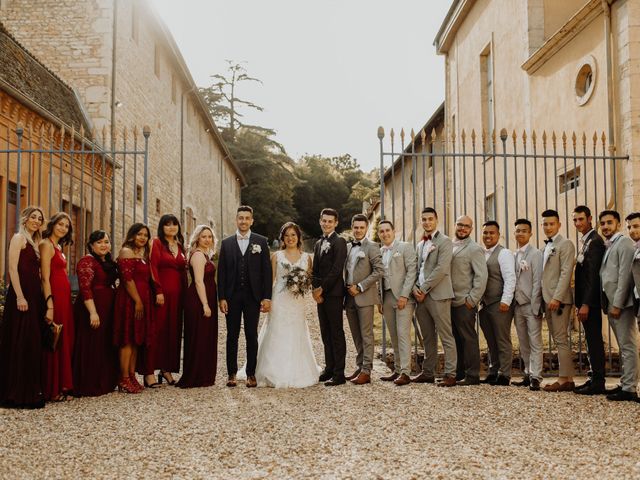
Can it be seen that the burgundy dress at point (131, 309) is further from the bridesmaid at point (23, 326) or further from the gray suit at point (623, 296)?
the gray suit at point (623, 296)

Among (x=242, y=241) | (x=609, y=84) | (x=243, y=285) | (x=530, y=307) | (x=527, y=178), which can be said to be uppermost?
(x=609, y=84)

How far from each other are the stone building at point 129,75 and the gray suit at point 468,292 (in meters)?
5.73

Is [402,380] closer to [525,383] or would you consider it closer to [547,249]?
[525,383]

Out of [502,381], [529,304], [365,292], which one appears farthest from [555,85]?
[365,292]

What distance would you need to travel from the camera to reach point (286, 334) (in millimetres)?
7043

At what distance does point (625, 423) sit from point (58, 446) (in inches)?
173

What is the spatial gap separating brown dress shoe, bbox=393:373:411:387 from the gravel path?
39 centimetres

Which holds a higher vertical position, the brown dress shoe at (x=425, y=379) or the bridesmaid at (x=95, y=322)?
the bridesmaid at (x=95, y=322)

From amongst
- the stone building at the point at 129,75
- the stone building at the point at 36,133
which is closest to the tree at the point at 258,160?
the stone building at the point at 129,75

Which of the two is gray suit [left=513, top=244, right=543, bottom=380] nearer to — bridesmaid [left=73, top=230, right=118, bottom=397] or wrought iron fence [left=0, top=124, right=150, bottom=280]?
bridesmaid [left=73, top=230, right=118, bottom=397]

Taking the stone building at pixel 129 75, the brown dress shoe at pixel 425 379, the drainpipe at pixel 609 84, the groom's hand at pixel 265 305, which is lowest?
the brown dress shoe at pixel 425 379

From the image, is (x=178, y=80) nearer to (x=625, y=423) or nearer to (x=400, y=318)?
(x=400, y=318)

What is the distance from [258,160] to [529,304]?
35.8 m

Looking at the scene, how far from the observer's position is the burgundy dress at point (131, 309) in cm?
642
